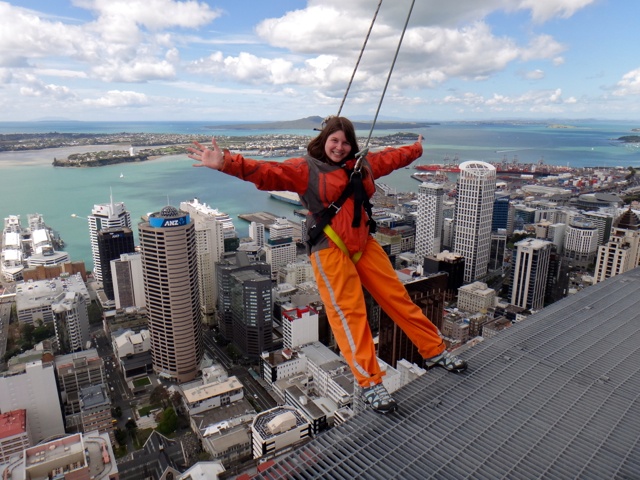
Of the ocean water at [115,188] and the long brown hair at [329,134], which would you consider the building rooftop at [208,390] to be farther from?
the ocean water at [115,188]

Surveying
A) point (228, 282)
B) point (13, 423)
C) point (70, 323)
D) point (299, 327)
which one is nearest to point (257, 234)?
point (228, 282)

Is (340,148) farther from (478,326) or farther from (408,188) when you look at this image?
(408,188)

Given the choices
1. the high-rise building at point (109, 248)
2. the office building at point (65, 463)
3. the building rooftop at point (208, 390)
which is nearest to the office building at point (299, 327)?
the building rooftop at point (208, 390)

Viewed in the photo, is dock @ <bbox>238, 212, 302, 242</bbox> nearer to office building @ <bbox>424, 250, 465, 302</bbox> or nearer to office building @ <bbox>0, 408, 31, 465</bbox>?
office building @ <bbox>424, 250, 465, 302</bbox>

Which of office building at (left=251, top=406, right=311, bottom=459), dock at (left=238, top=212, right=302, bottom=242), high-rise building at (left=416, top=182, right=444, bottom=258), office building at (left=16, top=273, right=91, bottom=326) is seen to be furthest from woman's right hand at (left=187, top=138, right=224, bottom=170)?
dock at (left=238, top=212, right=302, bottom=242)

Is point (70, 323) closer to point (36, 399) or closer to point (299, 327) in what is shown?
point (36, 399)

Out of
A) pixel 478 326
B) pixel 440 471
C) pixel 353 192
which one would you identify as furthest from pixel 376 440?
pixel 478 326
